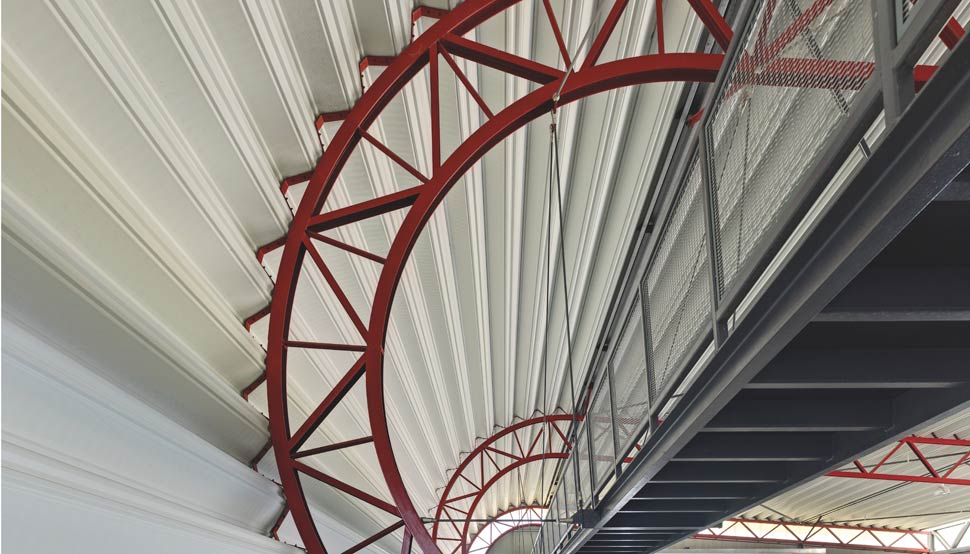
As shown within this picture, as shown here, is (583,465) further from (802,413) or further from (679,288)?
(679,288)

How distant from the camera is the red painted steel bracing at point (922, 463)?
21594 millimetres

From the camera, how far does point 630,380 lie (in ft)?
27.3

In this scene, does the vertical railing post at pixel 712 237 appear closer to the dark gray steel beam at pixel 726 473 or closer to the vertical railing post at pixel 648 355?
the vertical railing post at pixel 648 355

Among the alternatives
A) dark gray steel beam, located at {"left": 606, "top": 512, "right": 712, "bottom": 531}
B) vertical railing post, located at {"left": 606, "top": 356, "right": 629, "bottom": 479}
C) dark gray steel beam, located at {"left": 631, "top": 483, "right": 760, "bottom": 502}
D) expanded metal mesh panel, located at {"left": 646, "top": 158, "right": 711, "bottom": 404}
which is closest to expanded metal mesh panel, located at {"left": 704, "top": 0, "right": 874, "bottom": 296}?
expanded metal mesh panel, located at {"left": 646, "top": 158, "right": 711, "bottom": 404}

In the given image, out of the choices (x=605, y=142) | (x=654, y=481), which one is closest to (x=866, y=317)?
(x=654, y=481)

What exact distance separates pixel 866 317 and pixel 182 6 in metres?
7.13

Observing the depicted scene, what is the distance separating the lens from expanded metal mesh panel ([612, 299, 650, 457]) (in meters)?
7.68

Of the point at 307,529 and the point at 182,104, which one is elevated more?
the point at 182,104

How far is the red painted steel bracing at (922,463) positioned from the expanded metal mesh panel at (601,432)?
46.1 feet

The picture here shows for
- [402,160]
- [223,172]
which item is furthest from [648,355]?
[223,172]

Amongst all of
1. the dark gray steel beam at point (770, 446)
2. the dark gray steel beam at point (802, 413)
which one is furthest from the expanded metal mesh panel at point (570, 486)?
the dark gray steel beam at point (802, 413)

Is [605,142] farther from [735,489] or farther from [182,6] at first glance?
[182,6]

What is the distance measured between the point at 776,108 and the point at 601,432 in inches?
292

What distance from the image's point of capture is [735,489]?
8727mm
